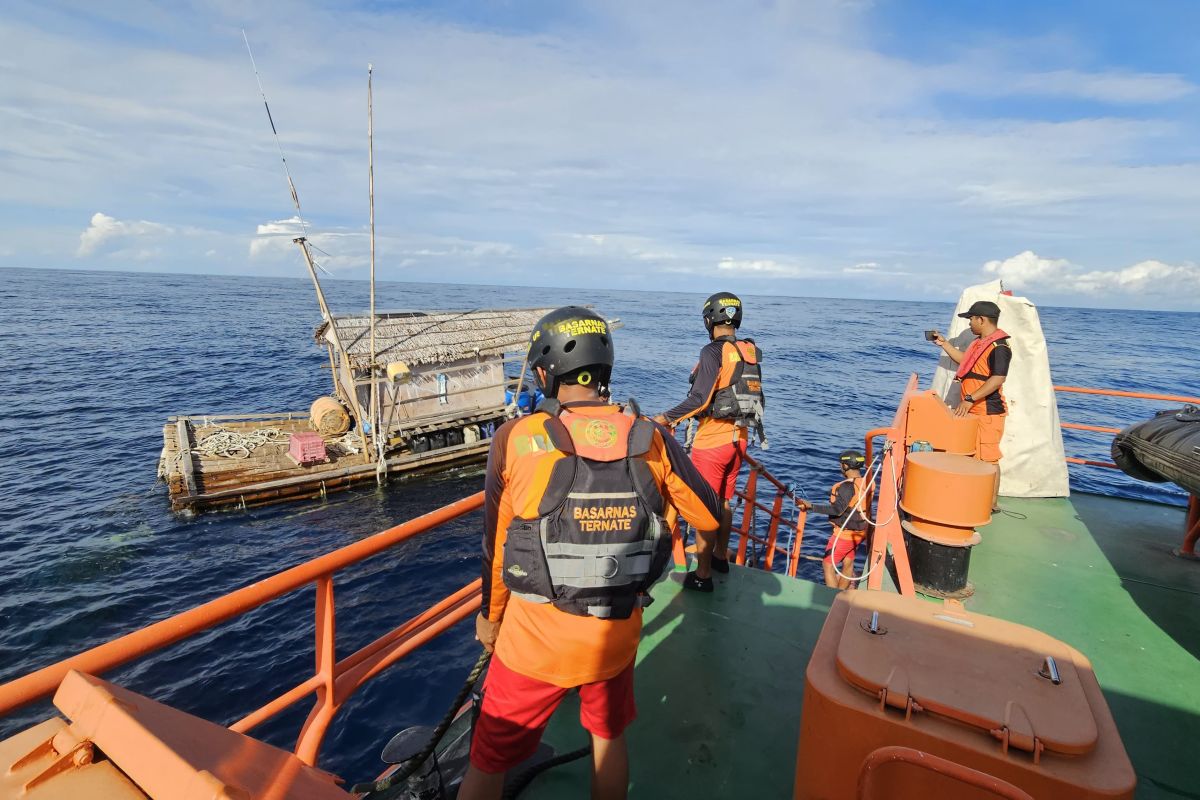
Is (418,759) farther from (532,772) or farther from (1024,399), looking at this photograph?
(1024,399)

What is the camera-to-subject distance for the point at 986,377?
21.6ft

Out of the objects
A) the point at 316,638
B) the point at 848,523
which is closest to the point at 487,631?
the point at 316,638

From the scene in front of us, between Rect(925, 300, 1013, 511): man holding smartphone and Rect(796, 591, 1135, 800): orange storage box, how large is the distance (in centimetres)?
511

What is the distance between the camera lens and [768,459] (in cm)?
2288

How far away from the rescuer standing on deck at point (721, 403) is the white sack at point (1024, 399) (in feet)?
14.0

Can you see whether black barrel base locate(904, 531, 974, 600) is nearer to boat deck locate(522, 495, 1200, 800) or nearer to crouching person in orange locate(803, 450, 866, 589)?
boat deck locate(522, 495, 1200, 800)

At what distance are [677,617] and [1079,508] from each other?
23.3 ft

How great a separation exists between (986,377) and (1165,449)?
208cm

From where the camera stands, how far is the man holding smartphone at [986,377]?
6418mm

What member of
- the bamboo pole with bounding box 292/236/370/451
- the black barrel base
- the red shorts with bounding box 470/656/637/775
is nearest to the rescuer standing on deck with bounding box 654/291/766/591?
the black barrel base

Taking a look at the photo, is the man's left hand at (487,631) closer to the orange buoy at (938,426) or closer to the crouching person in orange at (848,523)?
the orange buoy at (938,426)

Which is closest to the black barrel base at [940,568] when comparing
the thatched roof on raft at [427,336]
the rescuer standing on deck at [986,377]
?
the rescuer standing on deck at [986,377]

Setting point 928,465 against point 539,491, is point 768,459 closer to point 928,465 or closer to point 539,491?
point 928,465

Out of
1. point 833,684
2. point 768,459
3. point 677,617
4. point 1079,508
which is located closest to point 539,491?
point 833,684
